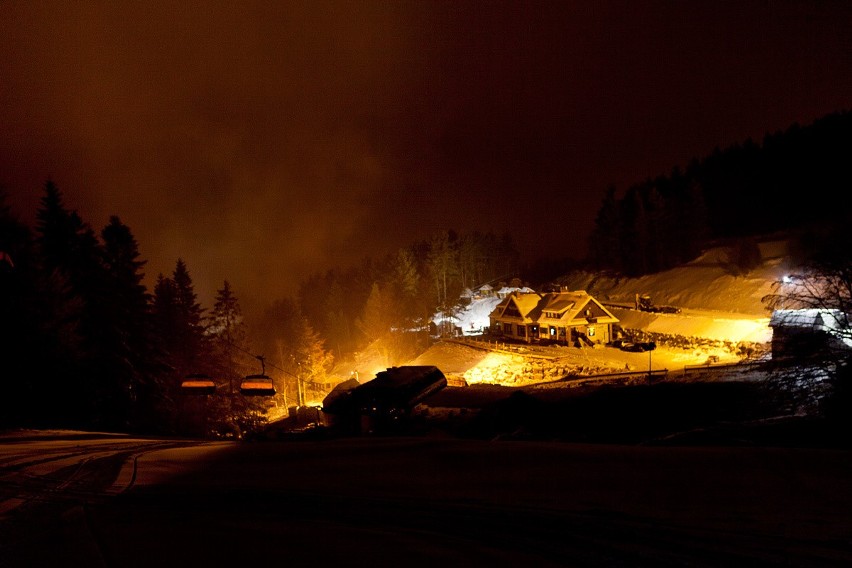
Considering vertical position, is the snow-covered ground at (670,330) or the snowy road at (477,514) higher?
the snow-covered ground at (670,330)

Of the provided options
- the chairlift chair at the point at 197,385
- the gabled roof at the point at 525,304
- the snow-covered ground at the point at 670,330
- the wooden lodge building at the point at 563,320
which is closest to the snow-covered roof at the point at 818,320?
the snow-covered ground at the point at 670,330

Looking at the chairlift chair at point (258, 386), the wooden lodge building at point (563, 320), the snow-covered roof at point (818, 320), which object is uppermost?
the wooden lodge building at point (563, 320)

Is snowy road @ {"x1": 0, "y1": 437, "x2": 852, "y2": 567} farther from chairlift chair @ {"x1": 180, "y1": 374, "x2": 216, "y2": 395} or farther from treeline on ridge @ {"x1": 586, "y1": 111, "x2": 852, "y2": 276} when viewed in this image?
treeline on ridge @ {"x1": 586, "y1": 111, "x2": 852, "y2": 276}

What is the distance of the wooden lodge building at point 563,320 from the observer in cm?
5116

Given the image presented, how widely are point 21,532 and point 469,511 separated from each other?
5.92 m

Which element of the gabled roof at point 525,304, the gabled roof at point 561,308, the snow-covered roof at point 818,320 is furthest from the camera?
the gabled roof at point 525,304

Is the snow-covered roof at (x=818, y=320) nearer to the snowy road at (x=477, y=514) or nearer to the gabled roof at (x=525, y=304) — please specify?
the snowy road at (x=477, y=514)

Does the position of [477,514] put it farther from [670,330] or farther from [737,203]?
[737,203]

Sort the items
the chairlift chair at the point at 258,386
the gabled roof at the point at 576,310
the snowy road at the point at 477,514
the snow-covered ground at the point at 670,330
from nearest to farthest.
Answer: the snowy road at the point at 477,514
the chairlift chair at the point at 258,386
the snow-covered ground at the point at 670,330
the gabled roof at the point at 576,310

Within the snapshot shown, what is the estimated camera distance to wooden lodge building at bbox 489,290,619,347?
51156 mm

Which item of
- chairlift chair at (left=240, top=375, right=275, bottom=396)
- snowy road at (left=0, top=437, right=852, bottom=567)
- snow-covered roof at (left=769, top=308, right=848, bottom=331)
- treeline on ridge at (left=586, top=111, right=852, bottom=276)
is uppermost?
treeline on ridge at (left=586, top=111, right=852, bottom=276)

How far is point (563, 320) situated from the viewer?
168 feet

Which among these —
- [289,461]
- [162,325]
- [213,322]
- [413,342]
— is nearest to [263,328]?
[413,342]

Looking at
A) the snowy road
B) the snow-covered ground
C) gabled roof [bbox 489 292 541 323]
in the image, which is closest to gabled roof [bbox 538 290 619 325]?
gabled roof [bbox 489 292 541 323]
